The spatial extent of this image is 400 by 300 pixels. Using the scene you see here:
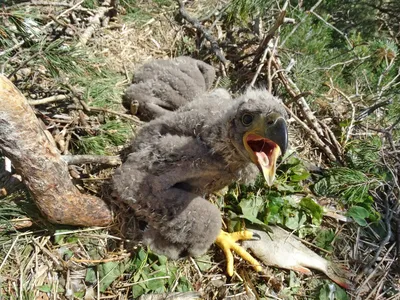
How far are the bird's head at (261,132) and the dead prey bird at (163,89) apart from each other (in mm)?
889

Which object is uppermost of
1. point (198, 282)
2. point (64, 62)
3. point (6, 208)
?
→ point (64, 62)

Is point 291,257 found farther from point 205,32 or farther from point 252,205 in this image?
point 205,32

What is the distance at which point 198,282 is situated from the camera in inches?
94.5

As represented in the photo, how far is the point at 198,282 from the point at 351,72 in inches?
90.0

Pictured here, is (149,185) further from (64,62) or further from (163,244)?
(64,62)

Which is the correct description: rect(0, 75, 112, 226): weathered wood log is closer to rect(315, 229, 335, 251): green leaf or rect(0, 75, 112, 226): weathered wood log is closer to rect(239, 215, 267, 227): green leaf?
rect(239, 215, 267, 227): green leaf

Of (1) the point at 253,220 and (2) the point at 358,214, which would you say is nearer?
(1) the point at 253,220

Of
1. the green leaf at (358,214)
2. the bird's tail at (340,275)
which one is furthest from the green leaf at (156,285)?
the green leaf at (358,214)

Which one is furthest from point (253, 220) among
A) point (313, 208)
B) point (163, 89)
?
point (163, 89)

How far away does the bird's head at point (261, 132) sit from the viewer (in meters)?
1.80

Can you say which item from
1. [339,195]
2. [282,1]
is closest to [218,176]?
[339,195]

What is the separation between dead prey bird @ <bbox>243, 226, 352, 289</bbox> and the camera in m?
2.51

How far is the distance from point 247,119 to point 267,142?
5.8 inches

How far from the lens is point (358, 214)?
2705 millimetres
